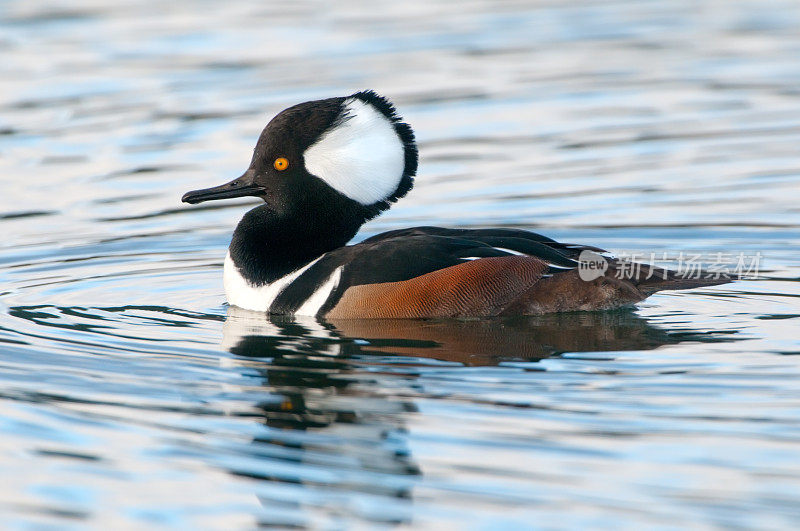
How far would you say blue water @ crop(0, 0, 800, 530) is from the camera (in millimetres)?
5293

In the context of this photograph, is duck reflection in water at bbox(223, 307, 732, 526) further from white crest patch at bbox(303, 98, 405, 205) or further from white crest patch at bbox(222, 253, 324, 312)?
white crest patch at bbox(303, 98, 405, 205)

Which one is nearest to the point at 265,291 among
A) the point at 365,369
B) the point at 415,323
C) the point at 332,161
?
the point at 332,161

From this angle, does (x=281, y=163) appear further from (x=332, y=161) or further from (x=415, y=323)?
(x=415, y=323)

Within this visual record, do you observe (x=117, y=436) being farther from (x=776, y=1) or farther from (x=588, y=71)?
(x=776, y=1)

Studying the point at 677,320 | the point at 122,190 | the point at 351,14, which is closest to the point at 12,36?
the point at 351,14

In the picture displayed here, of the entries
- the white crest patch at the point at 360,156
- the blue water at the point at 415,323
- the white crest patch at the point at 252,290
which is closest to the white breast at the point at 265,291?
the white crest patch at the point at 252,290

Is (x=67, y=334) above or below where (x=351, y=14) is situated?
below

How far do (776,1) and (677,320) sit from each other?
39.6 ft

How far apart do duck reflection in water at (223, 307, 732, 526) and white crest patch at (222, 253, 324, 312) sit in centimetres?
7

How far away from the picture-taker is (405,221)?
10.9 metres

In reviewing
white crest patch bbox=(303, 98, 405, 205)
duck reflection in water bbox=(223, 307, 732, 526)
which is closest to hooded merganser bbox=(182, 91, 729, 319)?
white crest patch bbox=(303, 98, 405, 205)

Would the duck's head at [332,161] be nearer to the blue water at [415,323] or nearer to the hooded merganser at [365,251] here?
the hooded merganser at [365,251]

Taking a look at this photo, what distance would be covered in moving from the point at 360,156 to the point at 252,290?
1091 millimetres

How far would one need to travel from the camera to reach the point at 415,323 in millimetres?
7906
